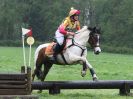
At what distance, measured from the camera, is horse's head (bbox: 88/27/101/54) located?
13.3 meters

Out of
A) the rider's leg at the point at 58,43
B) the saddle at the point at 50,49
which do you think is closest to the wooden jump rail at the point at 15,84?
the rider's leg at the point at 58,43

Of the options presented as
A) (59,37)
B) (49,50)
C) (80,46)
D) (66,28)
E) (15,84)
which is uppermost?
(66,28)

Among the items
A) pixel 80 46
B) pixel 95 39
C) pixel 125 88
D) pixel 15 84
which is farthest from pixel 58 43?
pixel 15 84

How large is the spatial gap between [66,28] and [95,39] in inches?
35.2

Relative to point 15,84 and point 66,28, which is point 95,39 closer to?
point 66,28

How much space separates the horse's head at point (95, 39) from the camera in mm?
13273

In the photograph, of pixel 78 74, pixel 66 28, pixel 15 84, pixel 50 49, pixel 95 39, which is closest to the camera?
pixel 15 84

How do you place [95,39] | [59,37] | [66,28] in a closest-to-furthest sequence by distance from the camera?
[95,39] → [66,28] → [59,37]

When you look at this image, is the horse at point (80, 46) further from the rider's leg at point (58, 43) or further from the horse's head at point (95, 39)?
the rider's leg at point (58, 43)

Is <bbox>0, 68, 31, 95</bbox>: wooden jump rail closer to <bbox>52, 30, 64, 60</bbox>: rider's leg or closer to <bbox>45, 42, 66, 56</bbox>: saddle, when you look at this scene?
<bbox>52, 30, 64, 60</bbox>: rider's leg

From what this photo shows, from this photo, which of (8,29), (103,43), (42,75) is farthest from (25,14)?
(42,75)

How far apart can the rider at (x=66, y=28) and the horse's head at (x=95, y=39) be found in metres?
0.51

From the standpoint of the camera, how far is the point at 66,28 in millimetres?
13609

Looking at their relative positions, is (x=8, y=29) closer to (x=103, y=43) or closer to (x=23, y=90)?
(x=103, y=43)
